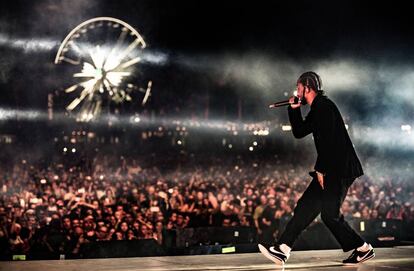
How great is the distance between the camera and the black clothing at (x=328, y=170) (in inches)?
218

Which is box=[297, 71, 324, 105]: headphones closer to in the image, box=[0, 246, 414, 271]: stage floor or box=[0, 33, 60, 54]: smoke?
box=[0, 246, 414, 271]: stage floor

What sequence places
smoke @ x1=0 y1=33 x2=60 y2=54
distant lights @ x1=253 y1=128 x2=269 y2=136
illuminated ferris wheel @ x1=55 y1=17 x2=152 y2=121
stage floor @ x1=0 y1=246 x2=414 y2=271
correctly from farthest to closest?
distant lights @ x1=253 y1=128 x2=269 y2=136
illuminated ferris wheel @ x1=55 y1=17 x2=152 y2=121
smoke @ x1=0 y1=33 x2=60 y2=54
stage floor @ x1=0 y1=246 x2=414 y2=271

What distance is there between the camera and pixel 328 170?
554 centimetres

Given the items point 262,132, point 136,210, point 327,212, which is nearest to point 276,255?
point 327,212

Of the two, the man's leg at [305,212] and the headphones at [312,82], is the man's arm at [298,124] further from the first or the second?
the man's leg at [305,212]

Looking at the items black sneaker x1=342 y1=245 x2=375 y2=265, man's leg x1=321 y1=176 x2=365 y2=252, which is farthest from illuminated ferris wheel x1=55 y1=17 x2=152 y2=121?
black sneaker x1=342 y1=245 x2=375 y2=265

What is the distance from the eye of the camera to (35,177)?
19.0 meters

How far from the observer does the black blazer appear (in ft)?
18.2

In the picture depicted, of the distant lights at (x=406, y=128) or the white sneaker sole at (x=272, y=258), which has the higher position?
the distant lights at (x=406, y=128)

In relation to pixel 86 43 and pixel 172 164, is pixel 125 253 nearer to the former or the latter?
pixel 86 43

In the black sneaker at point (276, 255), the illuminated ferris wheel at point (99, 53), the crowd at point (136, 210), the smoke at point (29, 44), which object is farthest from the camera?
the illuminated ferris wheel at point (99, 53)

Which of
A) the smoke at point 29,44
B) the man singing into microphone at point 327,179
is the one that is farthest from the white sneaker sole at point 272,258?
the smoke at point 29,44

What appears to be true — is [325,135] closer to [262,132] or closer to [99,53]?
[99,53]

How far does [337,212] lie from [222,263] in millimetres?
1024
